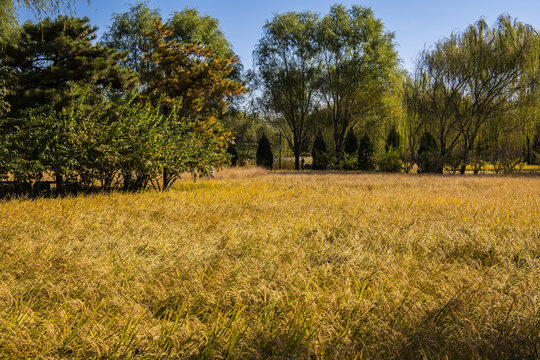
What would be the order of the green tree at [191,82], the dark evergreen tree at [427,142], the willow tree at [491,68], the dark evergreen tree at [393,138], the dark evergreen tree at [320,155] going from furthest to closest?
the dark evergreen tree at [393,138]
the dark evergreen tree at [320,155]
the dark evergreen tree at [427,142]
the willow tree at [491,68]
the green tree at [191,82]

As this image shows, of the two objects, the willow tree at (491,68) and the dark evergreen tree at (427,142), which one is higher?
the willow tree at (491,68)

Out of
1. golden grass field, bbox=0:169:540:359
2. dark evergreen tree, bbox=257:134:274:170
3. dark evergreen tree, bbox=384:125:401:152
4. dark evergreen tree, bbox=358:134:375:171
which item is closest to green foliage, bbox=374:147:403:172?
dark evergreen tree, bbox=358:134:375:171

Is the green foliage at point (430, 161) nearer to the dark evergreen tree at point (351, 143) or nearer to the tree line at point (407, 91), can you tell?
the tree line at point (407, 91)

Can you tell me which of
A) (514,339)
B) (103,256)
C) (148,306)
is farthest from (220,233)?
(514,339)

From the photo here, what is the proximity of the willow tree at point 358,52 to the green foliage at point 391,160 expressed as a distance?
3.76 meters

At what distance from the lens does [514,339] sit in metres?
1.61

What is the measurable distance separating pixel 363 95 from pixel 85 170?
18.5m

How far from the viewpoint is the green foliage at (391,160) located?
1923 centimetres

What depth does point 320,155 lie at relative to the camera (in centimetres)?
2342

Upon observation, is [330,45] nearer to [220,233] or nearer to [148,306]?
[220,233]

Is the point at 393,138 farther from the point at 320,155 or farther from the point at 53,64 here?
the point at 53,64

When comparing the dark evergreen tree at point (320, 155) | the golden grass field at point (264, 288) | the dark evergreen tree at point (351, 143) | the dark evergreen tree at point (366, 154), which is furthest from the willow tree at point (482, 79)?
the golden grass field at point (264, 288)

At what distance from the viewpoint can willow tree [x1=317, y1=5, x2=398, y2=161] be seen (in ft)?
66.5

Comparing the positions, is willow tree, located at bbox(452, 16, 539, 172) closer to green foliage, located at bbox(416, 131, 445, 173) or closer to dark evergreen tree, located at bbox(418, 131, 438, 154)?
green foliage, located at bbox(416, 131, 445, 173)
